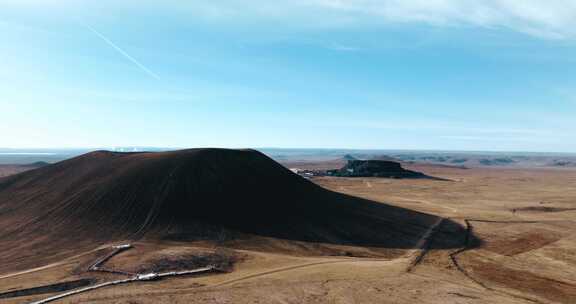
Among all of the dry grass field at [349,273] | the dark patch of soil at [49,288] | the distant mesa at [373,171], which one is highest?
the distant mesa at [373,171]

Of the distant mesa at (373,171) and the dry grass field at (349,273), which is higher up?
the distant mesa at (373,171)

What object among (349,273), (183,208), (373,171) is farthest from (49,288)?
(373,171)

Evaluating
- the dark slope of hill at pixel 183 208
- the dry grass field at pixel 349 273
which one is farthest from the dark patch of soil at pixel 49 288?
the dark slope of hill at pixel 183 208

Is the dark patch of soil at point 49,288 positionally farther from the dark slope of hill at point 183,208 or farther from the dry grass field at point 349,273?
the dark slope of hill at point 183,208

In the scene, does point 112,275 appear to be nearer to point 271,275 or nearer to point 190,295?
point 190,295

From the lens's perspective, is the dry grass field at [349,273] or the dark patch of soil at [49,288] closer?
the dark patch of soil at [49,288]

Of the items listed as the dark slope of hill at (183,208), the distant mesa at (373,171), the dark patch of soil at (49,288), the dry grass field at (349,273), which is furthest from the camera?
the distant mesa at (373,171)

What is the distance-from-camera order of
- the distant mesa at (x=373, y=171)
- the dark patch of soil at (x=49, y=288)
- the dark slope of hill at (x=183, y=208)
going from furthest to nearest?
the distant mesa at (x=373, y=171), the dark slope of hill at (x=183, y=208), the dark patch of soil at (x=49, y=288)

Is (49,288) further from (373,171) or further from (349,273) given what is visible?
(373,171)
